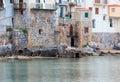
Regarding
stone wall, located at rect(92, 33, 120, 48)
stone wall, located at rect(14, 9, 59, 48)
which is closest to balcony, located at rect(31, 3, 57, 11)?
stone wall, located at rect(14, 9, 59, 48)

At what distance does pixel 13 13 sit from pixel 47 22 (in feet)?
15.5

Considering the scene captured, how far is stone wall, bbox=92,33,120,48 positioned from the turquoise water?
20.9m

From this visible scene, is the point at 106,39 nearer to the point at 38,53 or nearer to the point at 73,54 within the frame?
the point at 73,54

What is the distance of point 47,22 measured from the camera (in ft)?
302

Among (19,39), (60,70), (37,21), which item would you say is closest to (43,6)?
(37,21)

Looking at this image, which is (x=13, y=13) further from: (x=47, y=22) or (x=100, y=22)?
(x=100, y=22)

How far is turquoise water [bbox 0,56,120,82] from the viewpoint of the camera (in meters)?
61.2

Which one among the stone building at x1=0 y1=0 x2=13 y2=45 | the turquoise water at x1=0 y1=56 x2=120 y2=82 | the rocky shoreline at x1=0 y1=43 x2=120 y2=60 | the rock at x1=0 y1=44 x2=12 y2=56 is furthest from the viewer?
the stone building at x1=0 y1=0 x2=13 y2=45

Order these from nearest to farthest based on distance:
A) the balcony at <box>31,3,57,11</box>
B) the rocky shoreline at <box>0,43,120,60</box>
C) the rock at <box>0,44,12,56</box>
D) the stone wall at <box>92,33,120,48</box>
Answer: the rock at <box>0,44,12,56</box> < the rocky shoreline at <box>0,43,120,60</box> < the balcony at <box>31,3,57,11</box> < the stone wall at <box>92,33,120,48</box>

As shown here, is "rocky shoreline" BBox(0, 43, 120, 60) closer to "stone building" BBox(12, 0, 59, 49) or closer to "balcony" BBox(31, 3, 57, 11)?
"stone building" BBox(12, 0, 59, 49)

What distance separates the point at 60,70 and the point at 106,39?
40014 mm

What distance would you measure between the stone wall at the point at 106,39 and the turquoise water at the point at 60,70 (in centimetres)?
2092

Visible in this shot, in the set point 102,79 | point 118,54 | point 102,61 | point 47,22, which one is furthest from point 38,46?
point 102,79

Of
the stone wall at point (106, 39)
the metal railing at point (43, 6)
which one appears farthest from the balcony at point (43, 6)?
the stone wall at point (106, 39)
